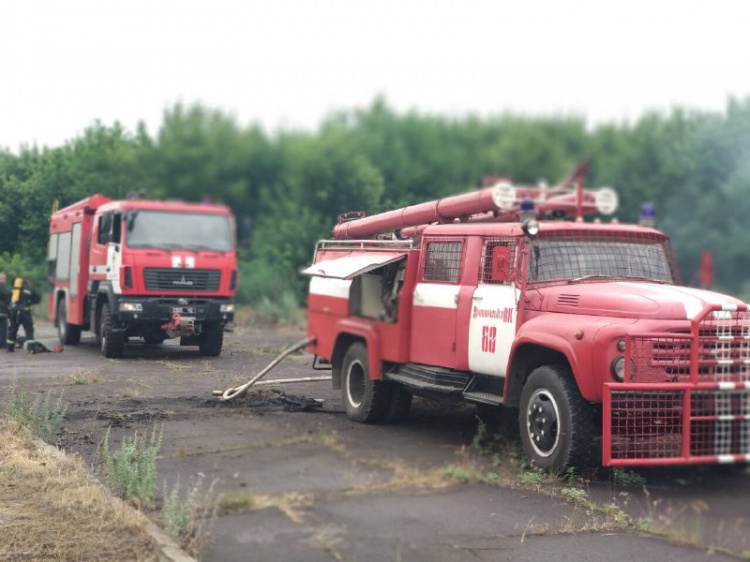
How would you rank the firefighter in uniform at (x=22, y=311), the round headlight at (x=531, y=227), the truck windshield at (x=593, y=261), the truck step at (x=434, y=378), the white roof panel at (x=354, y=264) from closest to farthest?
the round headlight at (x=531, y=227) < the truck windshield at (x=593, y=261) < the truck step at (x=434, y=378) < the white roof panel at (x=354, y=264) < the firefighter in uniform at (x=22, y=311)

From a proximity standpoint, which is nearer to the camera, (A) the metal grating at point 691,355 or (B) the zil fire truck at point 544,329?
(B) the zil fire truck at point 544,329

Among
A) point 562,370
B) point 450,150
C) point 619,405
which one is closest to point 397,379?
point 562,370

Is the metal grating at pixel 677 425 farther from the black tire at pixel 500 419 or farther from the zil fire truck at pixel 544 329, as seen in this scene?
the black tire at pixel 500 419

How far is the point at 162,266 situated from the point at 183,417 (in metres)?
9.66

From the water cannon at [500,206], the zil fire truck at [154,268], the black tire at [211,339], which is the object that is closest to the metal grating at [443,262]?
the water cannon at [500,206]

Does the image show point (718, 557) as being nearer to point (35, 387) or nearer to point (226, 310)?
point (35, 387)

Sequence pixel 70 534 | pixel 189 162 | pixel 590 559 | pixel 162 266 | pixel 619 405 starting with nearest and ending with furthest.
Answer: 1. pixel 590 559
2. pixel 70 534
3. pixel 619 405
4. pixel 162 266
5. pixel 189 162

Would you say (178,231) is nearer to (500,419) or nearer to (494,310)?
(494,310)

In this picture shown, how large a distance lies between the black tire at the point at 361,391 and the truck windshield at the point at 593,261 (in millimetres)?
2224

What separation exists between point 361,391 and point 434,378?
4.20 ft

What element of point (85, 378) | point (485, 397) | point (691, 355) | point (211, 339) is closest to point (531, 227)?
point (485, 397)

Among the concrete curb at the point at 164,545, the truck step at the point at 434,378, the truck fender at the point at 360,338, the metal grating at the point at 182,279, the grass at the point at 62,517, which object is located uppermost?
the metal grating at the point at 182,279

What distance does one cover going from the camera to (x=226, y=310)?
1770 cm

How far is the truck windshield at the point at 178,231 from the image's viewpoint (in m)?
17.6
